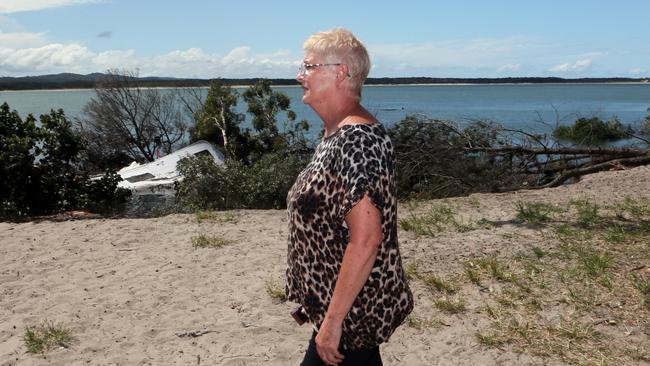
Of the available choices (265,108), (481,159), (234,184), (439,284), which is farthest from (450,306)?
(265,108)

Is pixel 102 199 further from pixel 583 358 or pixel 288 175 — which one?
pixel 583 358

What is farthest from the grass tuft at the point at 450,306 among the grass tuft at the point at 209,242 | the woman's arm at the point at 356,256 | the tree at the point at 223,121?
the tree at the point at 223,121

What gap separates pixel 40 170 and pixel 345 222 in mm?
12598

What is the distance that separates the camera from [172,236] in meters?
8.21

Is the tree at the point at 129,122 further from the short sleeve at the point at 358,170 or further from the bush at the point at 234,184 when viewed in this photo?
the short sleeve at the point at 358,170

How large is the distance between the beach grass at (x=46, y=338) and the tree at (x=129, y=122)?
3458cm

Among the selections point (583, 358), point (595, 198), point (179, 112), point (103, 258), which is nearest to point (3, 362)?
point (103, 258)

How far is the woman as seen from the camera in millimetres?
1916

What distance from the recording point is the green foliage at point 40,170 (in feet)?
40.3

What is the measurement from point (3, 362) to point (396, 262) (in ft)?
11.8

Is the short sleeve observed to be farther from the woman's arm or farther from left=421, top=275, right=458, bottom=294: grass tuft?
left=421, top=275, right=458, bottom=294: grass tuft

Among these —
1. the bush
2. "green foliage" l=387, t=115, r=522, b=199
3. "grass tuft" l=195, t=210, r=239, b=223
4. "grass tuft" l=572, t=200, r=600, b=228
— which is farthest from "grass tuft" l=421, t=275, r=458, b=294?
the bush

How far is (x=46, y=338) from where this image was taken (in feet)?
15.5

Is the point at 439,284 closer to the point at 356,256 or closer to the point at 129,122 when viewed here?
the point at 356,256
